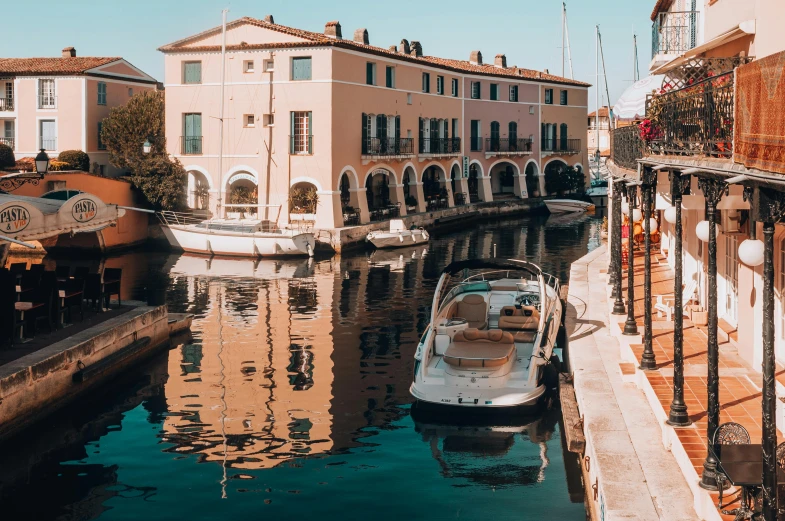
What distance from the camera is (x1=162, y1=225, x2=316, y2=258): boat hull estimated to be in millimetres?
40719

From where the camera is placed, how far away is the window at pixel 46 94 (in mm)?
54428

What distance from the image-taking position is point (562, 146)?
71688 millimetres

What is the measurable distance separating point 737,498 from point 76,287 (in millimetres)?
14816

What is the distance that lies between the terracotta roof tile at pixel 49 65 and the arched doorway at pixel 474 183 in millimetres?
25106

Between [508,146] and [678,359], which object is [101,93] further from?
[678,359]

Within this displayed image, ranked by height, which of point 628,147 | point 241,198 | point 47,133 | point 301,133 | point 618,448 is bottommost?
point 618,448

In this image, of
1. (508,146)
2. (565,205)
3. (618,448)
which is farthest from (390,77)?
(618,448)

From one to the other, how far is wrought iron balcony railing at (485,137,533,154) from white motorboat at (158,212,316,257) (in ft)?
83.5

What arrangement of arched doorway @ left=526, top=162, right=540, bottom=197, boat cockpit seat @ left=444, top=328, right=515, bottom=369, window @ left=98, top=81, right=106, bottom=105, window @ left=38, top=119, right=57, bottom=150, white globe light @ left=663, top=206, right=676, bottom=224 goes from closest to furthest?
boat cockpit seat @ left=444, top=328, right=515, bottom=369
white globe light @ left=663, top=206, right=676, bottom=224
window @ left=38, top=119, right=57, bottom=150
window @ left=98, top=81, right=106, bottom=105
arched doorway @ left=526, top=162, right=540, bottom=197

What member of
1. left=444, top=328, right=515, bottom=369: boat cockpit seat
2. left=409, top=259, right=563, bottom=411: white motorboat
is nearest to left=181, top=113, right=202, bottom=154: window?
left=409, top=259, right=563, bottom=411: white motorboat

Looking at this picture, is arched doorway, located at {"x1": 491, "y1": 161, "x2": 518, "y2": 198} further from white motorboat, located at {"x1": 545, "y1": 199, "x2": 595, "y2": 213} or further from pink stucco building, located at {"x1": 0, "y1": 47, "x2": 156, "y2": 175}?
pink stucco building, located at {"x1": 0, "y1": 47, "x2": 156, "y2": 175}

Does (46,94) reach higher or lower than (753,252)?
higher

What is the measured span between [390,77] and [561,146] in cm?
2372

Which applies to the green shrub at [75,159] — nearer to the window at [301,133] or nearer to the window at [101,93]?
the window at [101,93]
